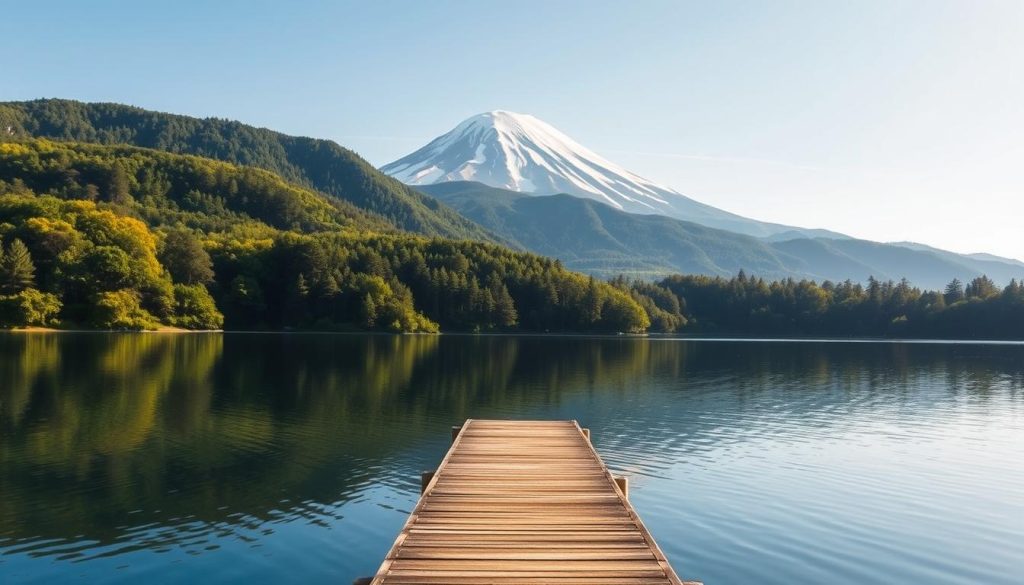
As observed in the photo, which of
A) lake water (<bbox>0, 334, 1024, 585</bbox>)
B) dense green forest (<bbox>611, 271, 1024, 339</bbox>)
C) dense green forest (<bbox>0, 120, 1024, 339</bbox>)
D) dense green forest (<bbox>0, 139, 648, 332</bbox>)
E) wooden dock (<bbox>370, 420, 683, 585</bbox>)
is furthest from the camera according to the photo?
dense green forest (<bbox>611, 271, 1024, 339</bbox>)

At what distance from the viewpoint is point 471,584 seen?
10.1 meters

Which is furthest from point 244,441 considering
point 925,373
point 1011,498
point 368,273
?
point 368,273

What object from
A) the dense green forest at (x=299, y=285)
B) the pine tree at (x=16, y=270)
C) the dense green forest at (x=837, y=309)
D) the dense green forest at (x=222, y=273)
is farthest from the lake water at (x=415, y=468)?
the dense green forest at (x=837, y=309)

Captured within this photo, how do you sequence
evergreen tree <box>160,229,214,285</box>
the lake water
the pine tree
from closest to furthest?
the lake water → the pine tree → evergreen tree <box>160,229,214,285</box>

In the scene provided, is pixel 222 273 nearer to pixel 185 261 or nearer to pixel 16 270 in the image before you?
pixel 185 261

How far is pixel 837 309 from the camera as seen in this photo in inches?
6978

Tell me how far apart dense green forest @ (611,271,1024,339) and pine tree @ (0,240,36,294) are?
118 meters

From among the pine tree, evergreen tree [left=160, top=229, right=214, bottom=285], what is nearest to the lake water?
the pine tree

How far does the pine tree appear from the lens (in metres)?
96.4

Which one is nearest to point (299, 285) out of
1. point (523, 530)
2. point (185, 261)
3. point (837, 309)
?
point (185, 261)

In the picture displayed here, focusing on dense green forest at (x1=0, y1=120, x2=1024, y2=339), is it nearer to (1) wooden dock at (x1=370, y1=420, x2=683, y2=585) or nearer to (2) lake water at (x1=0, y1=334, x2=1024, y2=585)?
(2) lake water at (x1=0, y1=334, x2=1024, y2=585)

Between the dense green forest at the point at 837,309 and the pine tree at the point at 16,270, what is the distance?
118 meters

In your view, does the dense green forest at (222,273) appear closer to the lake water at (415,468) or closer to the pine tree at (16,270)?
the pine tree at (16,270)

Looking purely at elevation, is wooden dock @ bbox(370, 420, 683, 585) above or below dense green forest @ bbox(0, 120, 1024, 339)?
below
